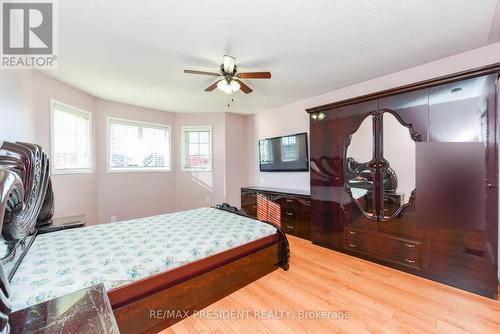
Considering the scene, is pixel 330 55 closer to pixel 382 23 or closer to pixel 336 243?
pixel 382 23

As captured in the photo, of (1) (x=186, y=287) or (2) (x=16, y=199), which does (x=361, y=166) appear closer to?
(1) (x=186, y=287)

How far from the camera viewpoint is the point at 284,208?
3.85 meters

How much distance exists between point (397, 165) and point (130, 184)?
4.55m

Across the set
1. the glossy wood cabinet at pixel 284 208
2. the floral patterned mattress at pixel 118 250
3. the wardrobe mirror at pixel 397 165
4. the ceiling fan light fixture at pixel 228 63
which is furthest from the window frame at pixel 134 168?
the wardrobe mirror at pixel 397 165

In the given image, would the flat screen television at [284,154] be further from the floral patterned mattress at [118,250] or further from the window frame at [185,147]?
the floral patterned mattress at [118,250]

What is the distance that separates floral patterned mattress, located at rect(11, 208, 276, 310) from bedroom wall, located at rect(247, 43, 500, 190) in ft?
6.77

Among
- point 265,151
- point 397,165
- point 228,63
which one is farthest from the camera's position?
point 265,151

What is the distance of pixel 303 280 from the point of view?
2.33 metres

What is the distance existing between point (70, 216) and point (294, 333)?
363cm

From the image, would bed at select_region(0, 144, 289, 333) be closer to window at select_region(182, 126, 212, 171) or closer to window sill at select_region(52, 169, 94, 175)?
window sill at select_region(52, 169, 94, 175)

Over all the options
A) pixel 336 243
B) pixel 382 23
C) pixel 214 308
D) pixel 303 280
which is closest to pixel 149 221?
pixel 214 308

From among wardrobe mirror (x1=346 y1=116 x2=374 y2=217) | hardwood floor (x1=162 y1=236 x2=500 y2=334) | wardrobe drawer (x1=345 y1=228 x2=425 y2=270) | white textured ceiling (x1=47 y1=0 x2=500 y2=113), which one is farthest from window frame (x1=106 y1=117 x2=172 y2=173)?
wardrobe drawer (x1=345 y1=228 x2=425 y2=270)

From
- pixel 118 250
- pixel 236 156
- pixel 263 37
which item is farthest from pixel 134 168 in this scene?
pixel 263 37

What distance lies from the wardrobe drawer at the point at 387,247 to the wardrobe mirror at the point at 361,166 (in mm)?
305
